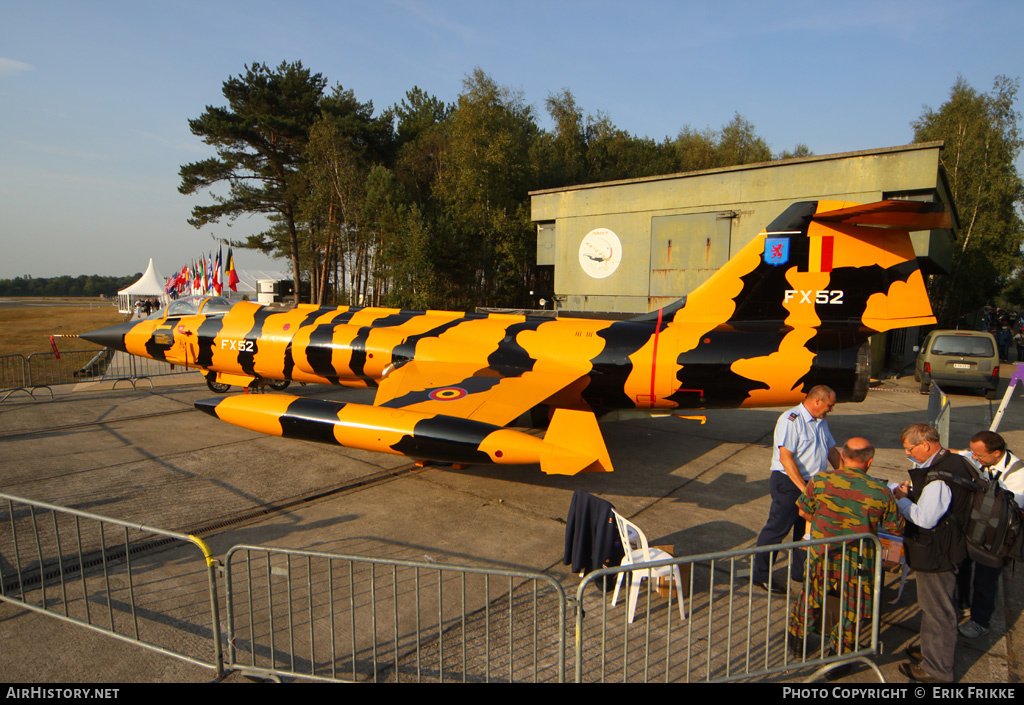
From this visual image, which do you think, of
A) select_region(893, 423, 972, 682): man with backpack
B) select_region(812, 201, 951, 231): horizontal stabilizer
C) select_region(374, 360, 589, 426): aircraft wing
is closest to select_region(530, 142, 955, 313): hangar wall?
select_region(812, 201, 951, 231): horizontal stabilizer

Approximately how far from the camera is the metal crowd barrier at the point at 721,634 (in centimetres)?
333

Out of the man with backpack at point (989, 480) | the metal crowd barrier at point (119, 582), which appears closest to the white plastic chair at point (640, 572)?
the man with backpack at point (989, 480)

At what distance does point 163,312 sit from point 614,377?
34.1 ft

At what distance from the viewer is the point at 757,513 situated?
21.4ft

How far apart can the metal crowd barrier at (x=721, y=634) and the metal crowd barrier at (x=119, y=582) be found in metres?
2.74

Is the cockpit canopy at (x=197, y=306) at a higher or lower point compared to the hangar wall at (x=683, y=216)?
lower

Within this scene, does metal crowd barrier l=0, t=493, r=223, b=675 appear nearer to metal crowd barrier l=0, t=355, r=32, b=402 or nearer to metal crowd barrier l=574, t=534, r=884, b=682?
metal crowd barrier l=574, t=534, r=884, b=682

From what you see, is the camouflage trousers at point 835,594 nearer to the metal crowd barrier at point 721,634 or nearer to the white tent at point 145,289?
the metal crowd barrier at point 721,634

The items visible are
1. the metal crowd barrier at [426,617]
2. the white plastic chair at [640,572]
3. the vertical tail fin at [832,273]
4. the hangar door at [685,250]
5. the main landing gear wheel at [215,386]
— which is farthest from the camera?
the hangar door at [685,250]

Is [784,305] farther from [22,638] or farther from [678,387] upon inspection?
[22,638]

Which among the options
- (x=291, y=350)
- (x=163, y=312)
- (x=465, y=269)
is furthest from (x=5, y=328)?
(x=291, y=350)

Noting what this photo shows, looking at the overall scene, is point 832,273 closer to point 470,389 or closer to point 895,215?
point 895,215

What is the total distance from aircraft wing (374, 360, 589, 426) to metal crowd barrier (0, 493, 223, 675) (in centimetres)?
321

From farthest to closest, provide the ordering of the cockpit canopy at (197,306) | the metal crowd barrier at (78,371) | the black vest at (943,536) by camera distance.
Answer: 1. the metal crowd barrier at (78,371)
2. the cockpit canopy at (197,306)
3. the black vest at (943,536)
